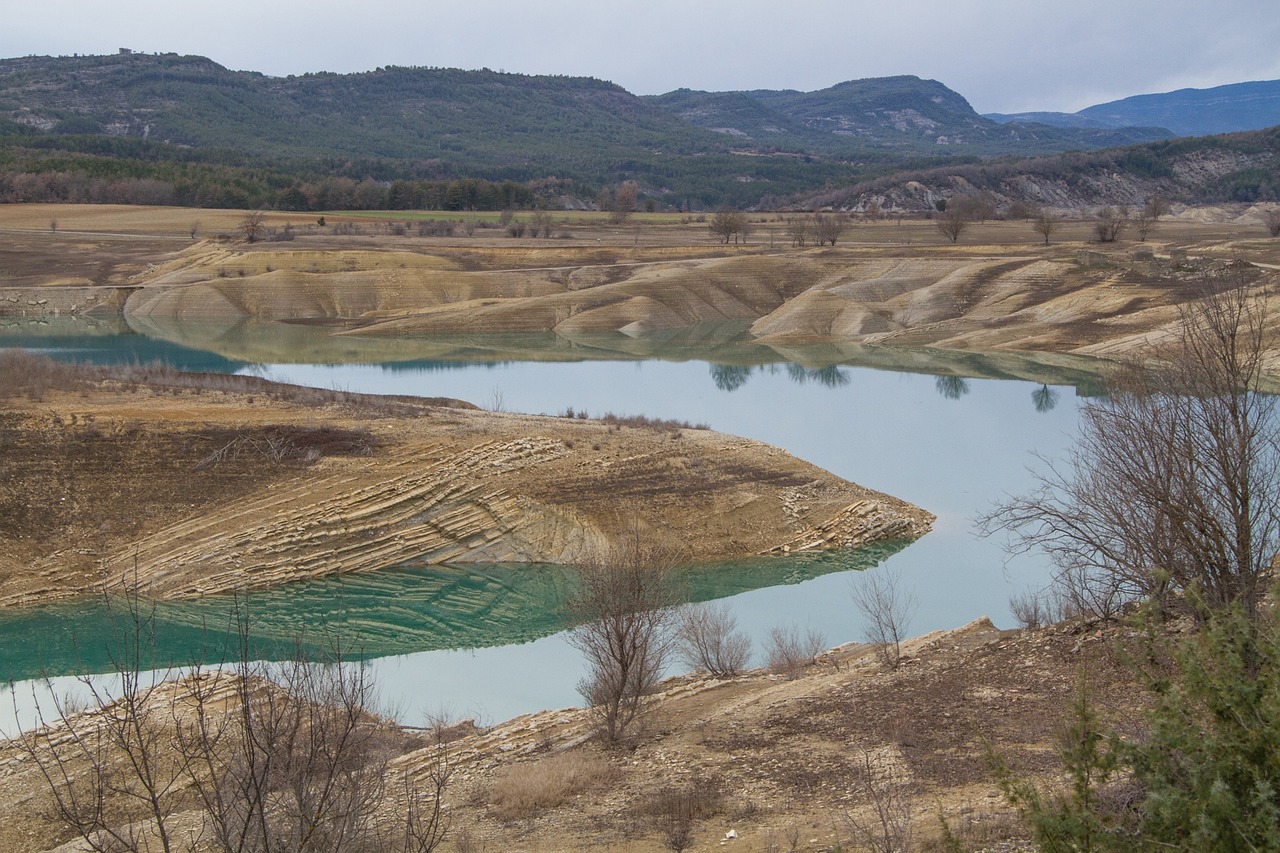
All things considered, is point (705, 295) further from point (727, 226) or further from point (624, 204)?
point (624, 204)

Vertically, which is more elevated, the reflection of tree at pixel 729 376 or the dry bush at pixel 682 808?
the dry bush at pixel 682 808

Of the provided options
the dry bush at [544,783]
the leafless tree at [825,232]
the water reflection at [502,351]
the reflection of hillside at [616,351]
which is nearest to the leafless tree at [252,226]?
the reflection of hillside at [616,351]

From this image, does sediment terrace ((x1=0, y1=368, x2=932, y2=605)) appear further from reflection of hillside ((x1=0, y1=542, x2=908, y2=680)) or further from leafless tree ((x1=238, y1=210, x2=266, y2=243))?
leafless tree ((x1=238, y1=210, x2=266, y2=243))

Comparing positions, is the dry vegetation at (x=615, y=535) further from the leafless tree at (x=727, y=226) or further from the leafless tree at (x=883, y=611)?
the leafless tree at (x=727, y=226)

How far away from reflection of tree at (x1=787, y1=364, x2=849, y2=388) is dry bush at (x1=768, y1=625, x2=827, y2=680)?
28.7 meters

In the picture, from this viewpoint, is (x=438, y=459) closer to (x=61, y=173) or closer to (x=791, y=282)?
(x=791, y=282)

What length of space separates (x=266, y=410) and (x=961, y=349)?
130 feet

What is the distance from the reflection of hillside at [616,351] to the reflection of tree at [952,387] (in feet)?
5.05

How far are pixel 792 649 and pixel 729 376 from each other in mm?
32684

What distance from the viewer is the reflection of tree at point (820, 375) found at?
49.0m

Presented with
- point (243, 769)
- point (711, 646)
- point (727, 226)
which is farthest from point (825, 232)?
point (243, 769)

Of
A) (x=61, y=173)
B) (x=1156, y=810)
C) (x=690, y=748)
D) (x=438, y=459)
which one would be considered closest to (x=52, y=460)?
(x=438, y=459)

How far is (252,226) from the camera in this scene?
85.3 meters

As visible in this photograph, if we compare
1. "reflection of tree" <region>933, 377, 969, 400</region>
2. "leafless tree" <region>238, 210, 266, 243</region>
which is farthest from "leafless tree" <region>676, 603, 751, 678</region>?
"leafless tree" <region>238, 210, 266, 243</region>
